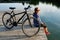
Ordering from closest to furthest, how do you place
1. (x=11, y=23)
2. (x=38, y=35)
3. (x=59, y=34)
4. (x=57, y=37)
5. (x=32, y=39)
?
(x=32, y=39), (x=38, y=35), (x=11, y=23), (x=57, y=37), (x=59, y=34)

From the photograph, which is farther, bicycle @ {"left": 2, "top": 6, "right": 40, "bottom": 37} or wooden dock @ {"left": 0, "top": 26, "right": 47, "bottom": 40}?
bicycle @ {"left": 2, "top": 6, "right": 40, "bottom": 37}

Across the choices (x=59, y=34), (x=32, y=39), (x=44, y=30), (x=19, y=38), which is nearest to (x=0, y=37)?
(x=19, y=38)

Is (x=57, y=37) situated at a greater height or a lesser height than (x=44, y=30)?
lesser

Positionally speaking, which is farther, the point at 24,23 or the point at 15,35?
the point at 15,35

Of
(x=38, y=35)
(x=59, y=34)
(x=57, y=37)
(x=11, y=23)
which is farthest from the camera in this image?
(x=59, y=34)

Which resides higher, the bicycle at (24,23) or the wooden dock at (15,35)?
the bicycle at (24,23)

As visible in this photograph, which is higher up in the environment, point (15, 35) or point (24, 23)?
point (24, 23)

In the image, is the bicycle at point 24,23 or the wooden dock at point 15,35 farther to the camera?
the bicycle at point 24,23

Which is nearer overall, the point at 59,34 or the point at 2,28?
the point at 2,28

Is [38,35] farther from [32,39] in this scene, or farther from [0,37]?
[0,37]

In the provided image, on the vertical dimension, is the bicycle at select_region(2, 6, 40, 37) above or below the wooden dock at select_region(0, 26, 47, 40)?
above

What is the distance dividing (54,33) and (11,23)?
4283mm

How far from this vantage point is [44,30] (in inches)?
323

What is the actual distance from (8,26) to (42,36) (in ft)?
5.23
